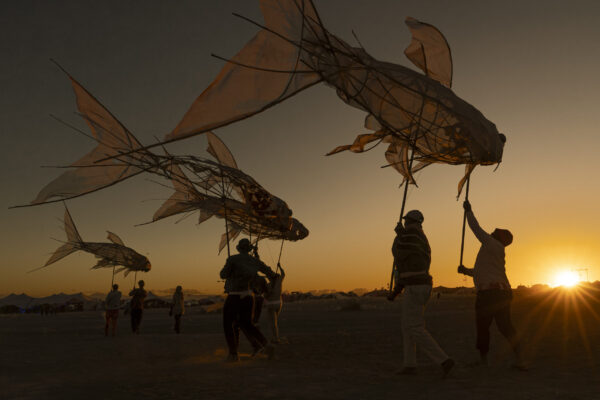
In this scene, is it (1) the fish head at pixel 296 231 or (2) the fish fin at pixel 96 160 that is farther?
(1) the fish head at pixel 296 231

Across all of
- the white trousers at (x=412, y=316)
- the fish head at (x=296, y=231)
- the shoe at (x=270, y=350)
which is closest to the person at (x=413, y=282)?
the white trousers at (x=412, y=316)

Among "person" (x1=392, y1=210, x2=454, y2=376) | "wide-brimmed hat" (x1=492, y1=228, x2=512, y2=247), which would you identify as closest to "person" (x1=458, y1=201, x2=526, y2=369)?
"wide-brimmed hat" (x1=492, y1=228, x2=512, y2=247)

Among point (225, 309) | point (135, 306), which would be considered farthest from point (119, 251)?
point (225, 309)

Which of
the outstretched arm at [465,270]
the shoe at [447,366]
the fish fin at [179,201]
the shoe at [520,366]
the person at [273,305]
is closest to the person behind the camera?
the shoe at [447,366]

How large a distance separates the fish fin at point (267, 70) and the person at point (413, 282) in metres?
2.59

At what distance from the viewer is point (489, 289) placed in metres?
6.66

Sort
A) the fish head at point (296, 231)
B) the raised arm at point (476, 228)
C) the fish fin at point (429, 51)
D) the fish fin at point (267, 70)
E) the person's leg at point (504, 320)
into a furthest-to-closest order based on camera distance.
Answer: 1. the fish head at point (296, 231)
2. the fish fin at point (429, 51)
3. the raised arm at point (476, 228)
4. the person's leg at point (504, 320)
5. the fish fin at point (267, 70)

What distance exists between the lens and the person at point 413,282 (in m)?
6.16

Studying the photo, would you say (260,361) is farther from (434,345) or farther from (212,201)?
(212,201)

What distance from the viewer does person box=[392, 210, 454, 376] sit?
6.16 meters

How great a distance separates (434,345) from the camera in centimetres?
592

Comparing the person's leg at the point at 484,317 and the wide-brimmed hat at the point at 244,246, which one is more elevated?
the wide-brimmed hat at the point at 244,246

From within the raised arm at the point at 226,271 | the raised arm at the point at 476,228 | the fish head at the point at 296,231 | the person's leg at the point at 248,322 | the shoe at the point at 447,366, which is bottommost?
the shoe at the point at 447,366

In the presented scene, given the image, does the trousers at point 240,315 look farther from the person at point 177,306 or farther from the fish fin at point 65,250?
the fish fin at point 65,250
